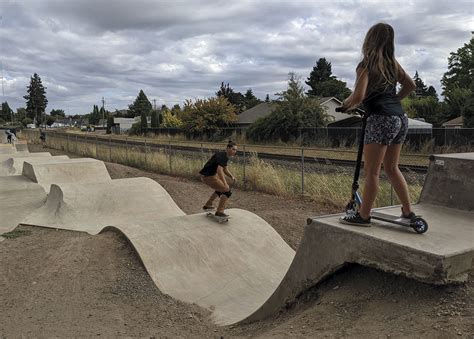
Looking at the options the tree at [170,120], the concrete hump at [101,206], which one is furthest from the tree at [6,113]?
the concrete hump at [101,206]

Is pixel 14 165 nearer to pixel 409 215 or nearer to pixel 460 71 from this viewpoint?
pixel 409 215

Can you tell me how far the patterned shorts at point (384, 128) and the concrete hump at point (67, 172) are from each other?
12.4 meters

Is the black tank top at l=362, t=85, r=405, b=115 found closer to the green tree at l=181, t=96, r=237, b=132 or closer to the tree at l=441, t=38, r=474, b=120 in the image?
the green tree at l=181, t=96, r=237, b=132

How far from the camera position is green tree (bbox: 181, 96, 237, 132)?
159 ft

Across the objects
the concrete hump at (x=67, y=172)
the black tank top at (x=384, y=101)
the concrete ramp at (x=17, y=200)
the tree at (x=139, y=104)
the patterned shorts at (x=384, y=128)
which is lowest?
the concrete ramp at (x=17, y=200)

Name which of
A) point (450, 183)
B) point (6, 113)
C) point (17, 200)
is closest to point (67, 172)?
point (17, 200)

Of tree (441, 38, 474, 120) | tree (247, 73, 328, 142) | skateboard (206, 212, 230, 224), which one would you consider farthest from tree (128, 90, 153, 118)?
skateboard (206, 212, 230, 224)

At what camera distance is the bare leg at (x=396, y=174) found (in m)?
3.88

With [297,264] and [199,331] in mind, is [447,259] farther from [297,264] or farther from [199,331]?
[199,331]

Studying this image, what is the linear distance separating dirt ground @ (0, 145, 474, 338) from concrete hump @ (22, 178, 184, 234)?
1064 millimetres

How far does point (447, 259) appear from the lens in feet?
9.82

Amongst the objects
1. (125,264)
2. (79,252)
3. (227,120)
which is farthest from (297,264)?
(227,120)

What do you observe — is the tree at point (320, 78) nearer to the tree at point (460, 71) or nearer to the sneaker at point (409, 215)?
the tree at point (460, 71)

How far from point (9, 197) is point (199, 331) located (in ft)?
32.5
